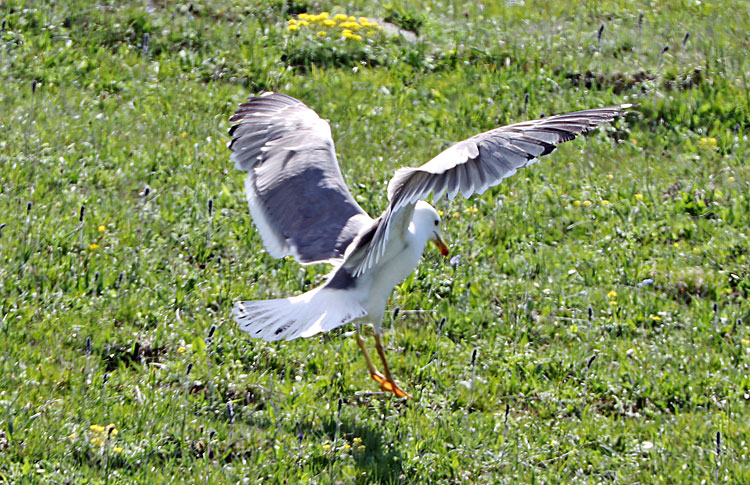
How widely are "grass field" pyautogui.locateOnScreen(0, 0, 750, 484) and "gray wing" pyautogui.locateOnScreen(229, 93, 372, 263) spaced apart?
0.47 meters

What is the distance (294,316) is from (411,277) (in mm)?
1501

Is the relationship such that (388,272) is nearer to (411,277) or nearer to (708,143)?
(411,277)

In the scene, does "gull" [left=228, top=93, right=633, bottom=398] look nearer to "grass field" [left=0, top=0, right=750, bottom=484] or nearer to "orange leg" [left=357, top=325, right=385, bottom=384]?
"orange leg" [left=357, top=325, right=385, bottom=384]

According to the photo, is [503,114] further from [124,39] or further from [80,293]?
[80,293]

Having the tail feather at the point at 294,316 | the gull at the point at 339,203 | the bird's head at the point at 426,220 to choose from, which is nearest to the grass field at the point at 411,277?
the tail feather at the point at 294,316

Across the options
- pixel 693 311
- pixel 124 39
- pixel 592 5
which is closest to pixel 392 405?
pixel 693 311

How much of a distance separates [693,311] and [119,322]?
3249mm

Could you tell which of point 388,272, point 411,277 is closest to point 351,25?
point 411,277

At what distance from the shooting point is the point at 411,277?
266 inches

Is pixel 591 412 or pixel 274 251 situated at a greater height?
pixel 274 251

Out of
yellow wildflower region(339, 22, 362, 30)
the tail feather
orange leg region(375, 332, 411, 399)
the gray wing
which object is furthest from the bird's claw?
yellow wildflower region(339, 22, 362, 30)

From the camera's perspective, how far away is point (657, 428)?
226 inches

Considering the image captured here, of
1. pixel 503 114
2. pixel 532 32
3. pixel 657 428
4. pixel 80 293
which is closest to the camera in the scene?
pixel 657 428

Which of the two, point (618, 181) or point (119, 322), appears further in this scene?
point (618, 181)
